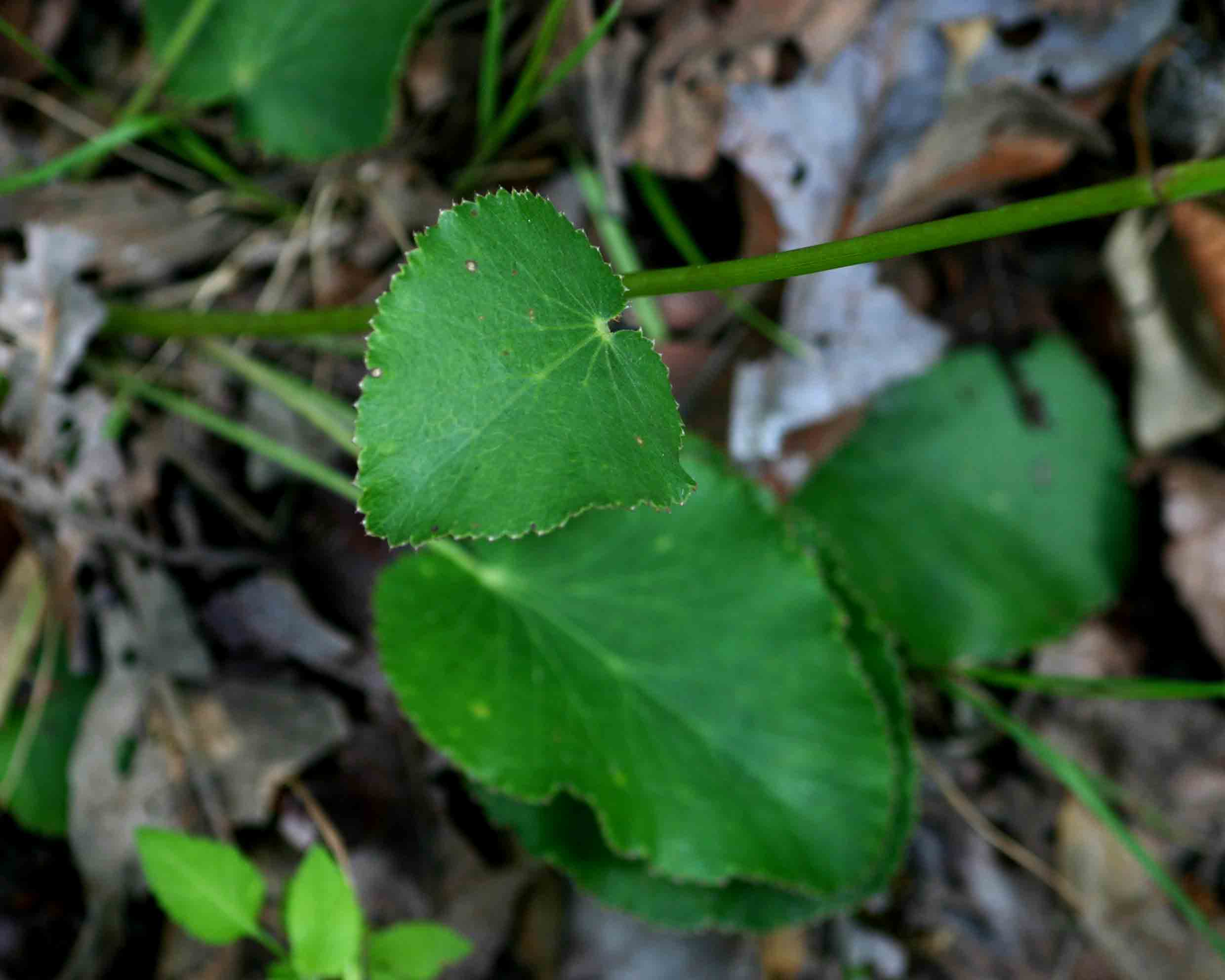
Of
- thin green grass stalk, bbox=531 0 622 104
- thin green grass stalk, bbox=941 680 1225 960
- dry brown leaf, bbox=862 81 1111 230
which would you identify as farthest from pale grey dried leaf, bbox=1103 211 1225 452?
thin green grass stalk, bbox=531 0 622 104

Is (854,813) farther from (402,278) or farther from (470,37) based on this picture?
(470,37)

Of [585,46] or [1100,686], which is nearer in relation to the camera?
[585,46]

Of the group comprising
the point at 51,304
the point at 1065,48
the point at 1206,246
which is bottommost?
the point at 1206,246

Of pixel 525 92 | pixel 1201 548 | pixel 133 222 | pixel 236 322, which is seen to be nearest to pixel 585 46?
pixel 525 92

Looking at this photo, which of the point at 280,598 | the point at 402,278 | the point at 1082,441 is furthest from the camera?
the point at 1082,441

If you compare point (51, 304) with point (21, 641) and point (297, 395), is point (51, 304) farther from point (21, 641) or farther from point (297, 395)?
point (21, 641)

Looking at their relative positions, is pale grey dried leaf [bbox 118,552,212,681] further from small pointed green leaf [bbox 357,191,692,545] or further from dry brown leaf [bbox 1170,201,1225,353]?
dry brown leaf [bbox 1170,201,1225,353]

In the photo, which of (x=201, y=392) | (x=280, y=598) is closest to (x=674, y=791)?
(x=280, y=598)
